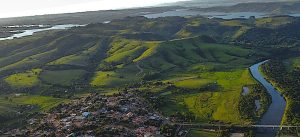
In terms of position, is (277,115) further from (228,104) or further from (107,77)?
(107,77)

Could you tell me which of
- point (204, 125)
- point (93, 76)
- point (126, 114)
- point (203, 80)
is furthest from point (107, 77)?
point (204, 125)

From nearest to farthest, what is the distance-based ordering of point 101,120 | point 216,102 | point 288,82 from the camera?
point 101,120 → point 216,102 → point 288,82

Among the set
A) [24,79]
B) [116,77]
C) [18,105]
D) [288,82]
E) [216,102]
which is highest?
[288,82]

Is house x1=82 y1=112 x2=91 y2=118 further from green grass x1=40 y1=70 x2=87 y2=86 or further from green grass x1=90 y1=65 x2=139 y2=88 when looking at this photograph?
green grass x1=40 y1=70 x2=87 y2=86

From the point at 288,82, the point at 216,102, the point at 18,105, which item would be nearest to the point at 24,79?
the point at 18,105

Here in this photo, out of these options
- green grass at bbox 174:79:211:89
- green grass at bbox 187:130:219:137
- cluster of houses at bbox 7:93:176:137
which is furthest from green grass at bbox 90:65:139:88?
green grass at bbox 187:130:219:137

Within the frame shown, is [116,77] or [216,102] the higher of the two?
[116,77]

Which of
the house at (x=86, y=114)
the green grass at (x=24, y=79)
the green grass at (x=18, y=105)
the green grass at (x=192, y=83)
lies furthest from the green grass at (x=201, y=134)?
the green grass at (x=24, y=79)

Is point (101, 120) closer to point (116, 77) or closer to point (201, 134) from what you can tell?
point (201, 134)
